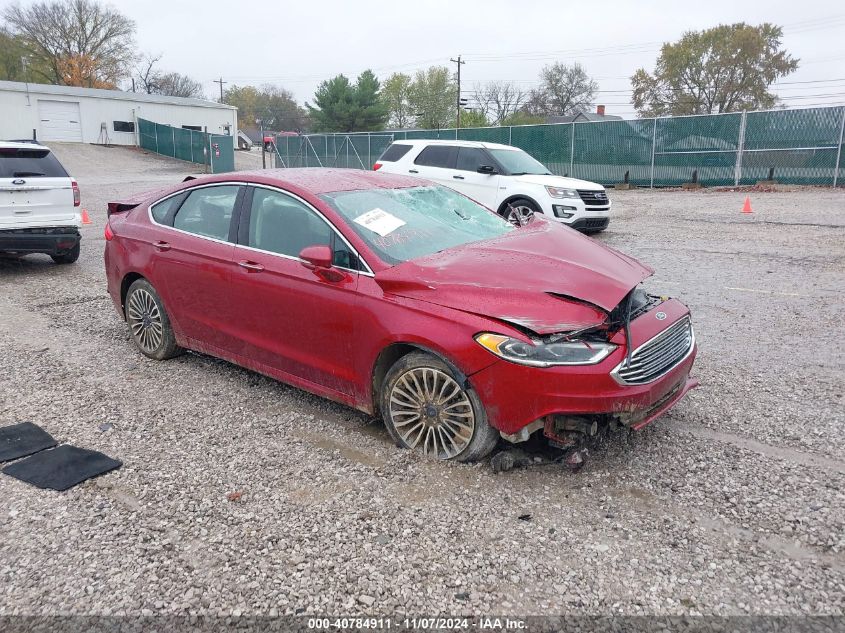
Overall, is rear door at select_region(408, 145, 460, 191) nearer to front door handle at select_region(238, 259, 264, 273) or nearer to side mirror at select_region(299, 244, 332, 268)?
front door handle at select_region(238, 259, 264, 273)

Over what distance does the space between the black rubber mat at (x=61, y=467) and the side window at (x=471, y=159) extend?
32.7 ft

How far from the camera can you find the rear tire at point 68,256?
985cm

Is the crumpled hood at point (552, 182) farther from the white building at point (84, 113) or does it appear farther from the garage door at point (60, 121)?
the garage door at point (60, 121)

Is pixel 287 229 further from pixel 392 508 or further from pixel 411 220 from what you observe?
pixel 392 508

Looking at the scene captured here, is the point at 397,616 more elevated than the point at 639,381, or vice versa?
the point at 639,381

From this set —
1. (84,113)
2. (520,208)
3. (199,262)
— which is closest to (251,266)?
(199,262)

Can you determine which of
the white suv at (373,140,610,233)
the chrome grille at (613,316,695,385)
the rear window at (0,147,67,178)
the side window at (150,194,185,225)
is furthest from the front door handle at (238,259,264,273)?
the white suv at (373,140,610,233)

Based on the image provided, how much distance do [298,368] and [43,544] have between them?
5.85ft

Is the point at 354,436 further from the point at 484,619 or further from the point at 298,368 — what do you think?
the point at 484,619

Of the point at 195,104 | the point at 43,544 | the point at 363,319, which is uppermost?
the point at 195,104

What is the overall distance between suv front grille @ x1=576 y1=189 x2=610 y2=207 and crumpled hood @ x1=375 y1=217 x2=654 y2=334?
8384 millimetres

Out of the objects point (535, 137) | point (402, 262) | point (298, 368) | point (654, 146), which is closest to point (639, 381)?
point (402, 262)

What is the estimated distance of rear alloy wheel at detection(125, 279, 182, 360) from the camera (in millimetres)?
5551

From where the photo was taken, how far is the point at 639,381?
357 centimetres
